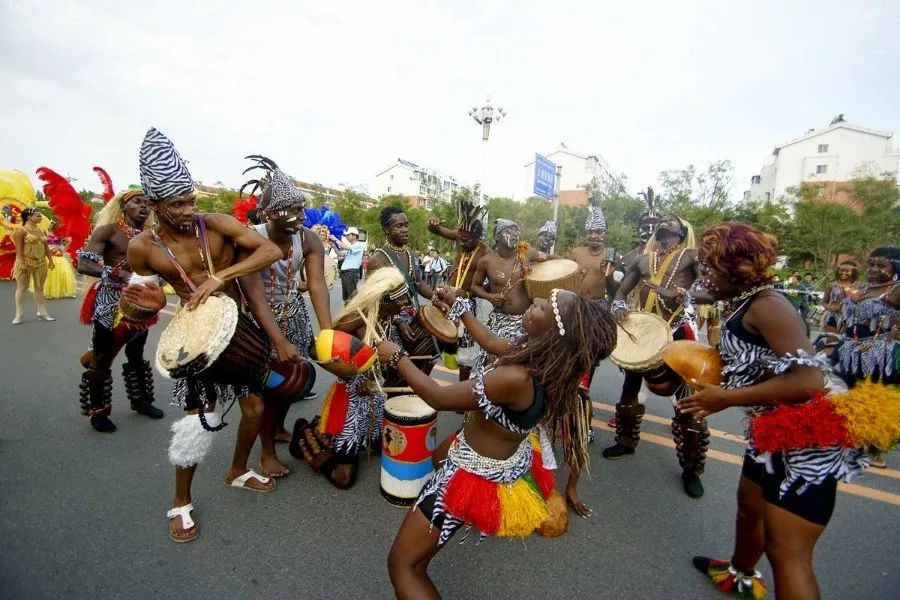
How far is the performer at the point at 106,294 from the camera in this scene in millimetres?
3887

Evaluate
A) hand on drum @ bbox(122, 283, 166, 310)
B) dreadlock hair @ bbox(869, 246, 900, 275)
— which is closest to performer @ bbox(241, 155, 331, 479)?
hand on drum @ bbox(122, 283, 166, 310)

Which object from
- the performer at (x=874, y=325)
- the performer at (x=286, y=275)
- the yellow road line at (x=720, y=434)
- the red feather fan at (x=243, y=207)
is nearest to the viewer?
the performer at (x=286, y=275)

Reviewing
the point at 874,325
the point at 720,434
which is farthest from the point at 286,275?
the point at 874,325

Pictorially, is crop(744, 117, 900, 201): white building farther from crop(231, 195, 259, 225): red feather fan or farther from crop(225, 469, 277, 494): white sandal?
crop(225, 469, 277, 494): white sandal

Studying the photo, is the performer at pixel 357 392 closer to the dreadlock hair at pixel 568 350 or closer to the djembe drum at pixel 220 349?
the djembe drum at pixel 220 349

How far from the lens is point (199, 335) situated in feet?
7.24

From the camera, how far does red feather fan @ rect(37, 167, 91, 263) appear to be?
5.02 metres

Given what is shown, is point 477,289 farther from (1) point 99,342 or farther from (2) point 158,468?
(1) point 99,342

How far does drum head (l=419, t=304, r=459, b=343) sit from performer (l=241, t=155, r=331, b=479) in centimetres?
75

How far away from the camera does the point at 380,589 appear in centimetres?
235

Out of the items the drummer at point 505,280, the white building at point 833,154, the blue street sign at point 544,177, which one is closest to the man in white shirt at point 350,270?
the drummer at point 505,280

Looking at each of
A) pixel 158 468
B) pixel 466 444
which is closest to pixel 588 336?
pixel 466 444

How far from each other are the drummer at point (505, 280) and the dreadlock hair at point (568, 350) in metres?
2.09

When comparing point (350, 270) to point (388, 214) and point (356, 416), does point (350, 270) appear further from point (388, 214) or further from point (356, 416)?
point (356, 416)
